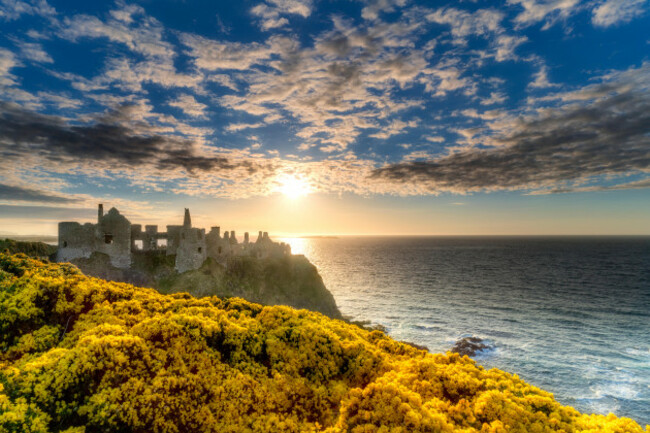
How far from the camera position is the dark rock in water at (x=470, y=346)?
189ft

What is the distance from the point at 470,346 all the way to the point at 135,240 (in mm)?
65334

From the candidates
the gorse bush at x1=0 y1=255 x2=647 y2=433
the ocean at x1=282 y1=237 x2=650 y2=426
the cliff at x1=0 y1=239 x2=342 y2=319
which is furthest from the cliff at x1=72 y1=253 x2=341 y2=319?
the gorse bush at x1=0 y1=255 x2=647 y2=433

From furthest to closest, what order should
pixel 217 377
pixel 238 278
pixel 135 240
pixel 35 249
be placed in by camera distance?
pixel 238 278, pixel 135 240, pixel 35 249, pixel 217 377

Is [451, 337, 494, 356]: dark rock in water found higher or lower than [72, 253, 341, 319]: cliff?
lower

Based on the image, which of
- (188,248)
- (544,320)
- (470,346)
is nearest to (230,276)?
(188,248)

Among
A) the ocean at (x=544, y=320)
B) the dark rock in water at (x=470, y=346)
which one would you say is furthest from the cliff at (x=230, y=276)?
the dark rock in water at (x=470, y=346)

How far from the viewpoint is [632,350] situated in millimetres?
55312

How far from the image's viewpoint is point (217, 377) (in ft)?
34.3

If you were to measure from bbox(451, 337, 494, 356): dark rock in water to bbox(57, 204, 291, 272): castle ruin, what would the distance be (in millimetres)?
50448

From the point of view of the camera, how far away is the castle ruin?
4962 cm

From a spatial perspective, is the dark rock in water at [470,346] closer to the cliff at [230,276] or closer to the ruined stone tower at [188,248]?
the cliff at [230,276]

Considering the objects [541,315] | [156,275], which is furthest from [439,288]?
[156,275]

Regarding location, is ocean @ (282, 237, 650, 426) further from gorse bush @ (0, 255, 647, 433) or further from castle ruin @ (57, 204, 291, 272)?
gorse bush @ (0, 255, 647, 433)

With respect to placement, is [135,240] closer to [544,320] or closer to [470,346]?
[470,346]
